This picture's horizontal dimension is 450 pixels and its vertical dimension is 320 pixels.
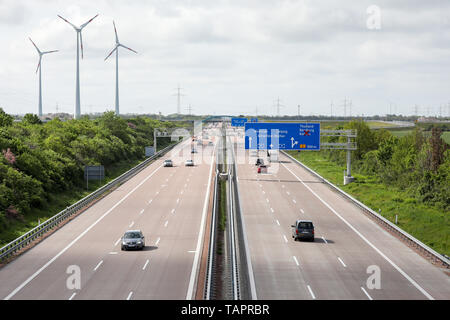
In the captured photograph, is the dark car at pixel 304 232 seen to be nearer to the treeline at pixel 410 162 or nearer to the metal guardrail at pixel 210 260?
the metal guardrail at pixel 210 260

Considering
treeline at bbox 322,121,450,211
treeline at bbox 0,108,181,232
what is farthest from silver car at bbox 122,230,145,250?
treeline at bbox 322,121,450,211

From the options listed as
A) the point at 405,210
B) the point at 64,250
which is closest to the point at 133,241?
the point at 64,250

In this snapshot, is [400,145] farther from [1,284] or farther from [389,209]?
[1,284]

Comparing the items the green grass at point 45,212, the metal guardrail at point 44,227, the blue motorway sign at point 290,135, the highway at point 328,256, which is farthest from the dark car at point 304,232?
the blue motorway sign at point 290,135

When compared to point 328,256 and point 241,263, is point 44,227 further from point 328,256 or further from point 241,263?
point 328,256

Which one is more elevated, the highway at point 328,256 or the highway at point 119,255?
the highway at point 119,255

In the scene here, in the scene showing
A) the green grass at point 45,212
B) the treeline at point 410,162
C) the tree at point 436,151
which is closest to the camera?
the green grass at point 45,212
